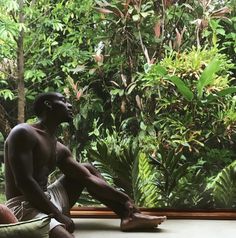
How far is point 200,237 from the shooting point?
9.68 feet

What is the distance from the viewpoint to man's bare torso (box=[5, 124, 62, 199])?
107 inches

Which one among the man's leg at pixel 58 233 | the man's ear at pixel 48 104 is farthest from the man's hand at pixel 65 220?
the man's ear at pixel 48 104

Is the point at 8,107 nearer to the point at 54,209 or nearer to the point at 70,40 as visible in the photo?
the point at 70,40

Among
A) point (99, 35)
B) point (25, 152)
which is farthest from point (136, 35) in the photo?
point (25, 152)

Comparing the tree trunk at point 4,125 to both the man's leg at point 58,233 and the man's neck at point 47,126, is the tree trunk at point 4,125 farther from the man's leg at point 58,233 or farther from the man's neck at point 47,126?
the man's leg at point 58,233

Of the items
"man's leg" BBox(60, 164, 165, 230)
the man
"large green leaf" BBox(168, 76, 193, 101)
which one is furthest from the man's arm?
"large green leaf" BBox(168, 76, 193, 101)

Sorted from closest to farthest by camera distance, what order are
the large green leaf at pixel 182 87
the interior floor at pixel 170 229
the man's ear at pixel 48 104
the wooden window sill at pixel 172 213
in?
the man's ear at pixel 48 104, the interior floor at pixel 170 229, the wooden window sill at pixel 172 213, the large green leaf at pixel 182 87

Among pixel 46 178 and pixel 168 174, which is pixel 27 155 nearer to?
pixel 46 178

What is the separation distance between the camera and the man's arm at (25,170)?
8.67 ft

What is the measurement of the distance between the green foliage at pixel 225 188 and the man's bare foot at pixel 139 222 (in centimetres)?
78

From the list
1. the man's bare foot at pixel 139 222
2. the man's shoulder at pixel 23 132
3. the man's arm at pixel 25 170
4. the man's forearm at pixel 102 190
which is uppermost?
the man's shoulder at pixel 23 132

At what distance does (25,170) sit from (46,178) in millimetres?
211

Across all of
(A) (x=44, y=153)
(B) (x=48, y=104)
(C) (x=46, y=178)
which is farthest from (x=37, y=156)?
(B) (x=48, y=104)

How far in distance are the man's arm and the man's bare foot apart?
50cm
